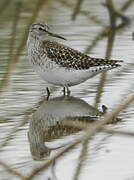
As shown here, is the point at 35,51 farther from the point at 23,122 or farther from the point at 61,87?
the point at 23,122

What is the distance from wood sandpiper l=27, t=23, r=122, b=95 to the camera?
31.8ft

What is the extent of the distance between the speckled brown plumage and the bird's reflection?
23.0 inches

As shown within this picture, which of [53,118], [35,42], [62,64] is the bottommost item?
[53,118]

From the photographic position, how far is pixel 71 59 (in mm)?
10008

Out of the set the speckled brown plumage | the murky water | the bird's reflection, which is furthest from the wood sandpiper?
the bird's reflection

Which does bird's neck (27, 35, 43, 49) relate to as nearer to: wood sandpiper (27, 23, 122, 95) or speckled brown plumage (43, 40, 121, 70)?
wood sandpiper (27, 23, 122, 95)

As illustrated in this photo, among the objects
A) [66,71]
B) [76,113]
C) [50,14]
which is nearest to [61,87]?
[66,71]

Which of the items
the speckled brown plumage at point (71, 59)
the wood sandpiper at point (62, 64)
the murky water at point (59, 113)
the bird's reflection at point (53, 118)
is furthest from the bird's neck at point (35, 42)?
the bird's reflection at point (53, 118)

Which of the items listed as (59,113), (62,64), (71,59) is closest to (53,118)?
(59,113)

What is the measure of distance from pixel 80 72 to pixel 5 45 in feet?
8.13

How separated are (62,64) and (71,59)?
17 cm

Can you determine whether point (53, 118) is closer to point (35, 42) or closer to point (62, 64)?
point (62, 64)

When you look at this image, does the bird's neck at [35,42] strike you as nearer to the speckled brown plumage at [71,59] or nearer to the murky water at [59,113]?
the speckled brown plumage at [71,59]

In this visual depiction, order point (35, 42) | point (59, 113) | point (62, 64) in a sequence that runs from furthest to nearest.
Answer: point (35, 42)
point (62, 64)
point (59, 113)
